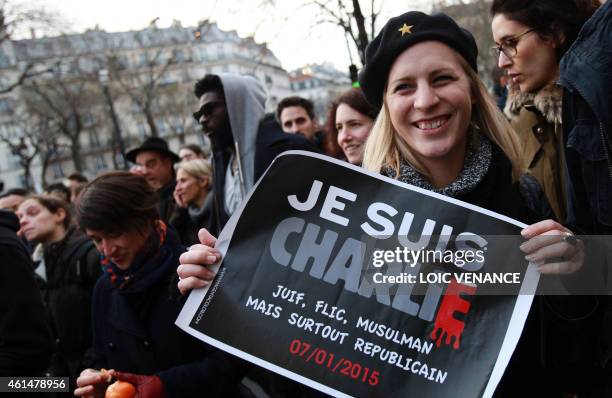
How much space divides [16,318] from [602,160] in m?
2.65

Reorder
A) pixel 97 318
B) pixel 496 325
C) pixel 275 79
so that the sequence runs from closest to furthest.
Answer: pixel 496 325 → pixel 97 318 → pixel 275 79

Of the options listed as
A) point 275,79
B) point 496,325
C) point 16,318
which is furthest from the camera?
point 275,79

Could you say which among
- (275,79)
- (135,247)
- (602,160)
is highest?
(275,79)

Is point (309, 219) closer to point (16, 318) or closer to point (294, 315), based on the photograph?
point (294, 315)

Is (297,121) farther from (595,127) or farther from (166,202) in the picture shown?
(595,127)

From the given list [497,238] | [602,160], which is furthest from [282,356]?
[602,160]

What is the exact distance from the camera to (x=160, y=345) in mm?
2010

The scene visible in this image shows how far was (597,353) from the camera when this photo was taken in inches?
58.0

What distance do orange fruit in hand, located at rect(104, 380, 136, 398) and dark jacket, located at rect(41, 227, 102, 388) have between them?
1623 mm

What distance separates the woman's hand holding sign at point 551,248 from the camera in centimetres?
131

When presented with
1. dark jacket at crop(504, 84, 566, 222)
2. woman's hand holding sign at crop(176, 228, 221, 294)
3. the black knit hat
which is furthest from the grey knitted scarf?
the black knit hat

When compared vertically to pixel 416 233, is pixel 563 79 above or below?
above

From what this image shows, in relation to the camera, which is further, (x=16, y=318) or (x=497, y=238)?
(x=16, y=318)

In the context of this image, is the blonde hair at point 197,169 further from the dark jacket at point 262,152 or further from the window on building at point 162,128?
the window on building at point 162,128
